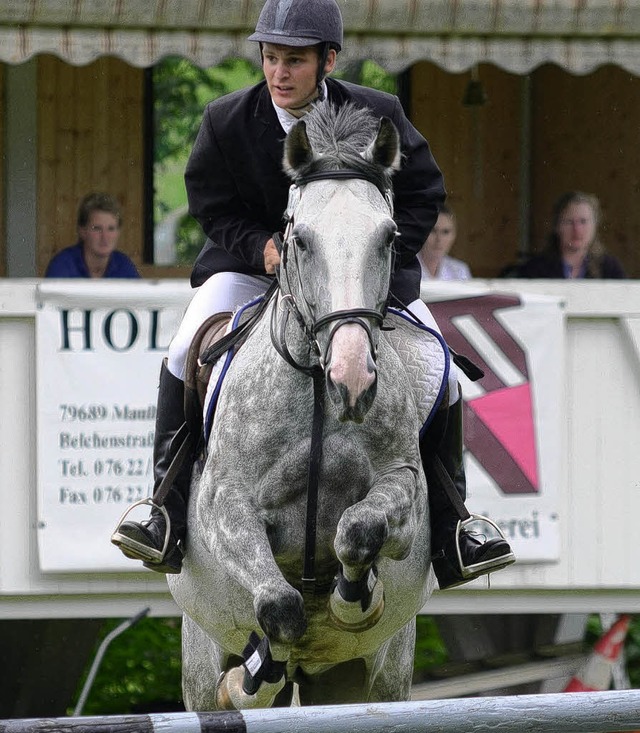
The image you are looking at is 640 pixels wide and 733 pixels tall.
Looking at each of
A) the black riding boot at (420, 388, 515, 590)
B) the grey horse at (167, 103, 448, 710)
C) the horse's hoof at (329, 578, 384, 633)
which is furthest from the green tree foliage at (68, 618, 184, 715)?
the horse's hoof at (329, 578, 384, 633)

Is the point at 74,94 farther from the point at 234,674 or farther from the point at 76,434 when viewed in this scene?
the point at 234,674

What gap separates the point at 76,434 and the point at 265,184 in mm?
3406

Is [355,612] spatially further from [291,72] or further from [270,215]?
[291,72]

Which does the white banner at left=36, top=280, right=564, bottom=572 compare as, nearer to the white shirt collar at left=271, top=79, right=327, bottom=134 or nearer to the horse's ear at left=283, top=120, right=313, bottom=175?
the white shirt collar at left=271, top=79, right=327, bottom=134

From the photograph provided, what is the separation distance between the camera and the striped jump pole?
3703 millimetres

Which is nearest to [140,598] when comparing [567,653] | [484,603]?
[484,603]

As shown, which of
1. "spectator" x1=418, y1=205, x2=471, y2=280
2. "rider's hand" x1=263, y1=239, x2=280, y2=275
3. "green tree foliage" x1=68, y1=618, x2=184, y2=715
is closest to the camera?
"rider's hand" x1=263, y1=239, x2=280, y2=275

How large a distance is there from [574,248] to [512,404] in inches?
69.4

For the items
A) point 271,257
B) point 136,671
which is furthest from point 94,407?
point 136,671

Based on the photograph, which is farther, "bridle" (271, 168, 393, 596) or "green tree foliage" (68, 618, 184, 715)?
"green tree foliage" (68, 618, 184, 715)

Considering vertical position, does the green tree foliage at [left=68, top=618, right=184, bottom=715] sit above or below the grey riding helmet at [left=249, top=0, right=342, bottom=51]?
below

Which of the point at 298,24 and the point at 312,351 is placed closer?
the point at 312,351

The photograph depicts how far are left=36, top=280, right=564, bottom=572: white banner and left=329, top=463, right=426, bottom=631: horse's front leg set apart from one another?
3660 millimetres

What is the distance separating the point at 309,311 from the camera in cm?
457
